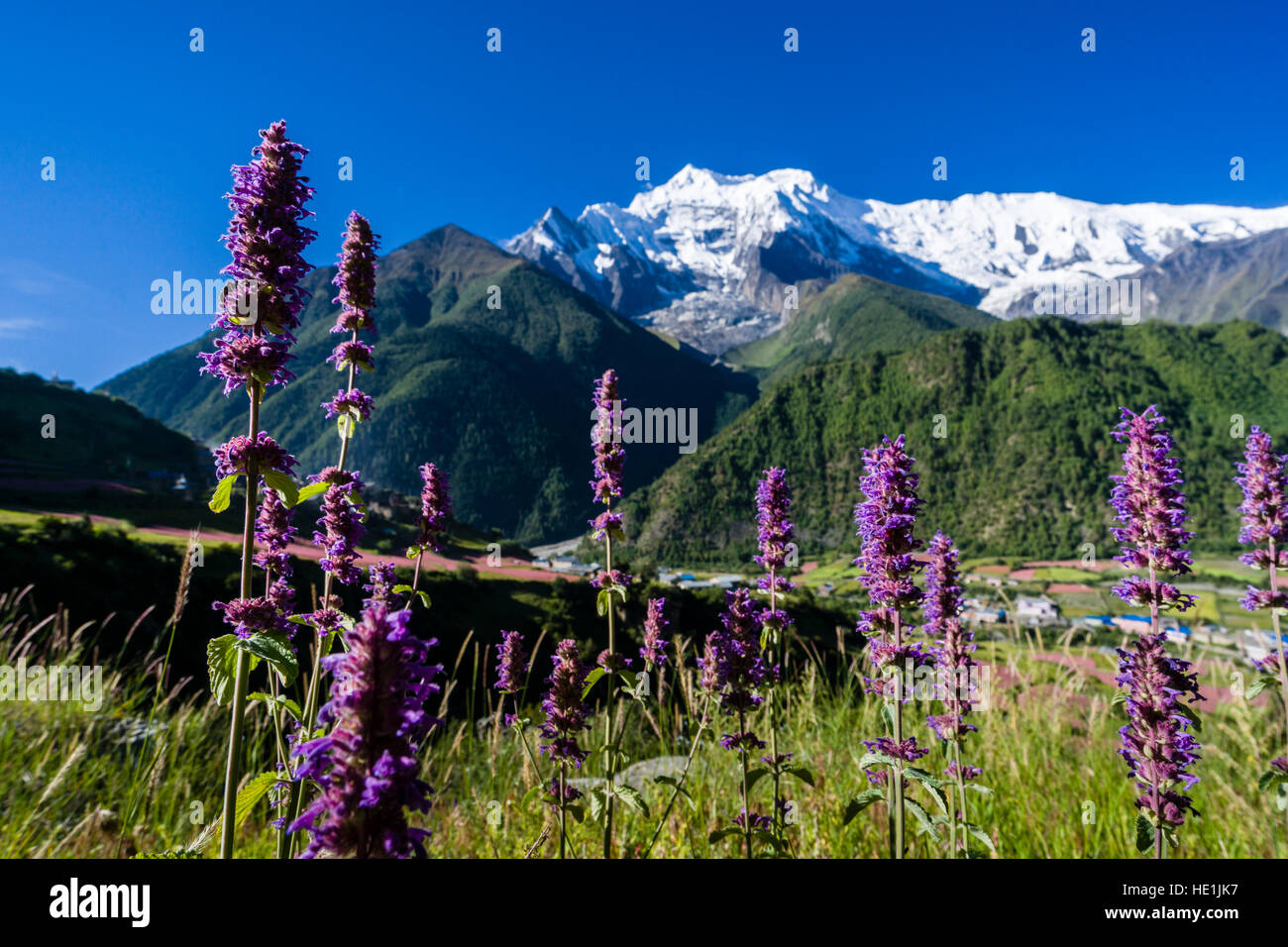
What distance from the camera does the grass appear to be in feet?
14.9

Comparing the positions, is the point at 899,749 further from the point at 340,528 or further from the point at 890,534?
the point at 340,528

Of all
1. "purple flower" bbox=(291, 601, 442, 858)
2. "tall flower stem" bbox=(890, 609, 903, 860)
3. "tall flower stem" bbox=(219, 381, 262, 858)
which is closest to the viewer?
"purple flower" bbox=(291, 601, 442, 858)

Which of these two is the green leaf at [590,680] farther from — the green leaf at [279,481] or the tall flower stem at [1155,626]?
the tall flower stem at [1155,626]

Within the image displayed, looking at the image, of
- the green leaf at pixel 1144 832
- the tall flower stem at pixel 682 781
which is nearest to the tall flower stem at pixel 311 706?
the tall flower stem at pixel 682 781

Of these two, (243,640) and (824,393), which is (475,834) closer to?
(243,640)

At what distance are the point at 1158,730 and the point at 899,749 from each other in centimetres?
135

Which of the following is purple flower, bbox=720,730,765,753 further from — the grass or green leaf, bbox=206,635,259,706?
green leaf, bbox=206,635,259,706

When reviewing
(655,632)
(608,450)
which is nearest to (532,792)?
(655,632)

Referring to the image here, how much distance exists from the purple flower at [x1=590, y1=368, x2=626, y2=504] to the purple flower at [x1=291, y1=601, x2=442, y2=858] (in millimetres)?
2906

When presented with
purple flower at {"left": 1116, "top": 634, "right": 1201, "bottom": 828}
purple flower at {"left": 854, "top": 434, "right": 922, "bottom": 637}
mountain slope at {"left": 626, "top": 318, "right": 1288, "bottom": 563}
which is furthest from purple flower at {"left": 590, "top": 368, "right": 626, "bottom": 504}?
mountain slope at {"left": 626, "top": 318, "right": 1288, "bottom": 563}

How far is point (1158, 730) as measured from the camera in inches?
122

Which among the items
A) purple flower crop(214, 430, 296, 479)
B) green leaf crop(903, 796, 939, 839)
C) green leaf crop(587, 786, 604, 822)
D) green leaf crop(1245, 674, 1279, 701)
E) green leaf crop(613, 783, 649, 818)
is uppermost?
purple flower crop(214, 430, 296, 479)

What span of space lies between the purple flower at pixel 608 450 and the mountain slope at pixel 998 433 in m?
122
